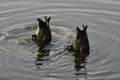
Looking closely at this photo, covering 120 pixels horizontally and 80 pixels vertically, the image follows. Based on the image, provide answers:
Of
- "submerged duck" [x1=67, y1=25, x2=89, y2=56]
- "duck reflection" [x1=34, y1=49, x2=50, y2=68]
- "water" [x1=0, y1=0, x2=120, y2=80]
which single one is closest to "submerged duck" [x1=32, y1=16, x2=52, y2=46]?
"water" [x1=0, y1=0, x2=120, y2=80]

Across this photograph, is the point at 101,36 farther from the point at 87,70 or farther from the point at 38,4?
the point at 38,4

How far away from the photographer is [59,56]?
11758 millimetres

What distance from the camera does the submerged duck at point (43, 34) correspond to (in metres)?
12.8

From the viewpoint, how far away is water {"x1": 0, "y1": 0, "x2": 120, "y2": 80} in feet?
35.4

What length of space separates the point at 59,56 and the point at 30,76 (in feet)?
4.91

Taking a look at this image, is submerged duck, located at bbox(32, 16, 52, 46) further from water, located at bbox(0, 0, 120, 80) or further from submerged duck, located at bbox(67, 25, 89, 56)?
submerged duck, located at bbox(67, 25, 89, 56)

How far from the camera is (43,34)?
13.0 m

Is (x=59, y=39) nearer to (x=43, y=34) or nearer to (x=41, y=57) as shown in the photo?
(x=43, y=34)

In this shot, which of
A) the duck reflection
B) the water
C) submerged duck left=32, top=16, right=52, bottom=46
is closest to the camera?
the water

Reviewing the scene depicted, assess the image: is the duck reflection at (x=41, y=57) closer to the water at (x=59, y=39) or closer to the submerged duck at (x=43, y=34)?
the water at (x=59, y=39)

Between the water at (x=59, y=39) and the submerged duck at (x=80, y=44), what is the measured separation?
0.69 feet

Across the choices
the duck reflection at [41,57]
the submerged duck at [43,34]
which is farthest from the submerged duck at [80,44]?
the submerged duck at [43,34]

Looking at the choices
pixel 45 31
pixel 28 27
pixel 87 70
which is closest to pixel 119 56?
pixel 87 70

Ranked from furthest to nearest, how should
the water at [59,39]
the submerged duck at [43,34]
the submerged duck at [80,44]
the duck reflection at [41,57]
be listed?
the submerged duck at [43,34], the submerged duck at [80,44], the duck reflection at [41,57], the water at [59,39]
